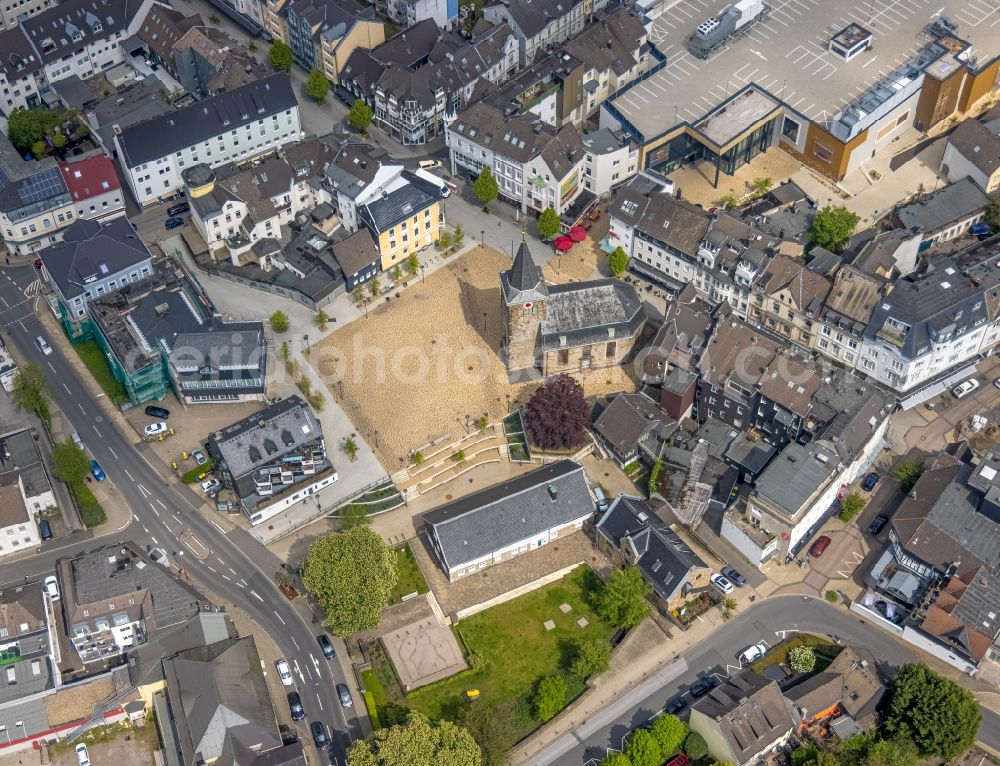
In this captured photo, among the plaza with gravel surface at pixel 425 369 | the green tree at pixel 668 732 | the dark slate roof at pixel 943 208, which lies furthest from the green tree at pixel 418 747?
the dark slate roof at pixel 943 208

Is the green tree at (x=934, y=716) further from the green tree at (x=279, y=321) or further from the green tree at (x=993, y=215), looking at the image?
the green tree at (x=279, y=321)

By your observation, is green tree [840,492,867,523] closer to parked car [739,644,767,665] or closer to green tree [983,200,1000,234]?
parked car [739,644,767,665]

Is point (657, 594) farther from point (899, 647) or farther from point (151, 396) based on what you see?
point (151, 396)

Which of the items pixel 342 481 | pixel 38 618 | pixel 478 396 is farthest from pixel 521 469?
pixel 38 618

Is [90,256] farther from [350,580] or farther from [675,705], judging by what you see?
[675,705]

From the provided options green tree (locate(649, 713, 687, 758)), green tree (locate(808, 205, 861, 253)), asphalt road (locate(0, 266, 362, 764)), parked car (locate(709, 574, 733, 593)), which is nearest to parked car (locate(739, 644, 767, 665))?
parked car (locate(709, 574, 733, 593))

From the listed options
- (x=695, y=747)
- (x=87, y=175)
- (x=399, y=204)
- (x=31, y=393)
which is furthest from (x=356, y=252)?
(x=695, y=747)
